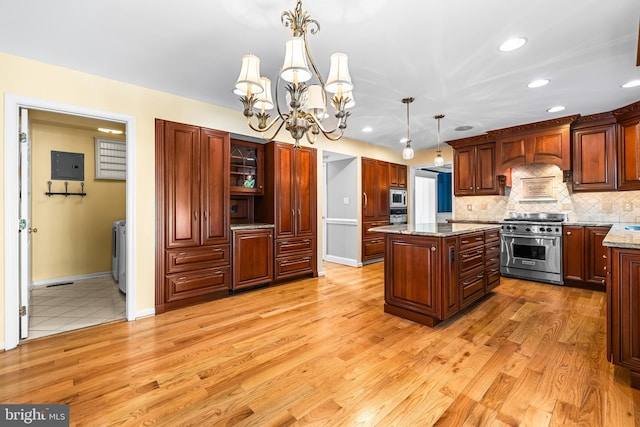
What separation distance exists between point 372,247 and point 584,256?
3206mm

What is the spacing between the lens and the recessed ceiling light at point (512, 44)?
224cm

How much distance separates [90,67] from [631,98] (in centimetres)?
586

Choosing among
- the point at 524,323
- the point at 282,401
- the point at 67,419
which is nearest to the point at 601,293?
the point at 524,323

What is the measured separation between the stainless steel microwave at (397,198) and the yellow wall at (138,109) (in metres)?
3.63

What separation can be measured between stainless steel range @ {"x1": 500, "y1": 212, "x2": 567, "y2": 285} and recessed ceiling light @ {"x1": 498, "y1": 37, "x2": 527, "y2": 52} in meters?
2.99

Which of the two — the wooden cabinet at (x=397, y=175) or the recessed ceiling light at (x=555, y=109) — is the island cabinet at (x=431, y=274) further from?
the wooden cabinet at (x=397, y=175)

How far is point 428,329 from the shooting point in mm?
2738

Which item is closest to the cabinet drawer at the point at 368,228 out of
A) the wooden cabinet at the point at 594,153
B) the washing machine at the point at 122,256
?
the wooden cabinet at the point at 594,153

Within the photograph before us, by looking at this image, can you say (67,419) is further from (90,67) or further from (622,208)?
(622,208)

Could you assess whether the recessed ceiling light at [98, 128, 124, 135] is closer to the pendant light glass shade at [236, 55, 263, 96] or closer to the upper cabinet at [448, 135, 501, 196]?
the pendant light glass shade at [236, 55, 263, 96]

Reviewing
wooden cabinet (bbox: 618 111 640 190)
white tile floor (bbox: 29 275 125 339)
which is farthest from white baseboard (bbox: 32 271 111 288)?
wooden cabinet (bbox: 618 111 640 190)

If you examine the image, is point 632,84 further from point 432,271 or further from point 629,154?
point 432,271

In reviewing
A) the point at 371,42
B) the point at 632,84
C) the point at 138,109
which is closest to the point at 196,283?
the point at 138,109

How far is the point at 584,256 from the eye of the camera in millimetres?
4035
